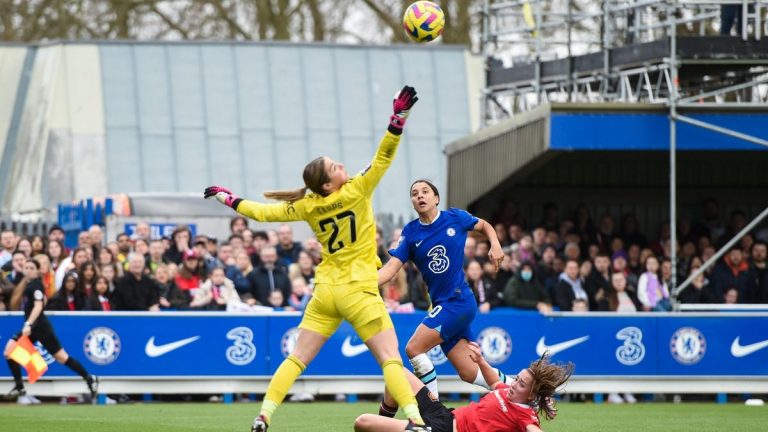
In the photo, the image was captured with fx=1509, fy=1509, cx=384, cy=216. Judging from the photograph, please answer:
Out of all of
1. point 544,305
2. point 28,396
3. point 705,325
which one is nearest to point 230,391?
point 28,396

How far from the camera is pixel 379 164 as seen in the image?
10828mm

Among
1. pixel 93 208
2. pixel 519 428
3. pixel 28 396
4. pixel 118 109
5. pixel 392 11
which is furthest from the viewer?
pixel 392 11

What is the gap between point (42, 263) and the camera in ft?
60.3

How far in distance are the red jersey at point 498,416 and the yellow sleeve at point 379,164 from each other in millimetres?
1752

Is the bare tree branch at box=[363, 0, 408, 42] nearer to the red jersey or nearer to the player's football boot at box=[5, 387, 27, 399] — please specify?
Result: the player's football boot at box=[5, 387, 27, 399]

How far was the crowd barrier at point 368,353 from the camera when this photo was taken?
60.5ft

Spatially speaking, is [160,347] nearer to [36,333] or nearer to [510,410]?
[36,333]

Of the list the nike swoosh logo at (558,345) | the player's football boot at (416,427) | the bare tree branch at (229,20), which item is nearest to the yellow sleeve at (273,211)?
the player's football boot at (416,427)

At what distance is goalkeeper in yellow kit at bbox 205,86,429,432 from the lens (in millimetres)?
10984

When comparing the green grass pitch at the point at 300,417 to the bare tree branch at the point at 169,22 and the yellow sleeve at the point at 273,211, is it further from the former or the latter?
the bare tree branch at the point at 169,22

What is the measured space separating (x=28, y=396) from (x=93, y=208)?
618 cm

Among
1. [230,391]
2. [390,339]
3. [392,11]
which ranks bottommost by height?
[230,391]

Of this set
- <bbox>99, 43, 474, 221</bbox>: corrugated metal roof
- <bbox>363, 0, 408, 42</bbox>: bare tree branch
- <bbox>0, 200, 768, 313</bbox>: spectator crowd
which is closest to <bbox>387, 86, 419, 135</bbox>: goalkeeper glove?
<bbox>0, 200, 768, 313</bbox>: spectator crowd

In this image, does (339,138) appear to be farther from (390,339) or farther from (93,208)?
(390,339)
